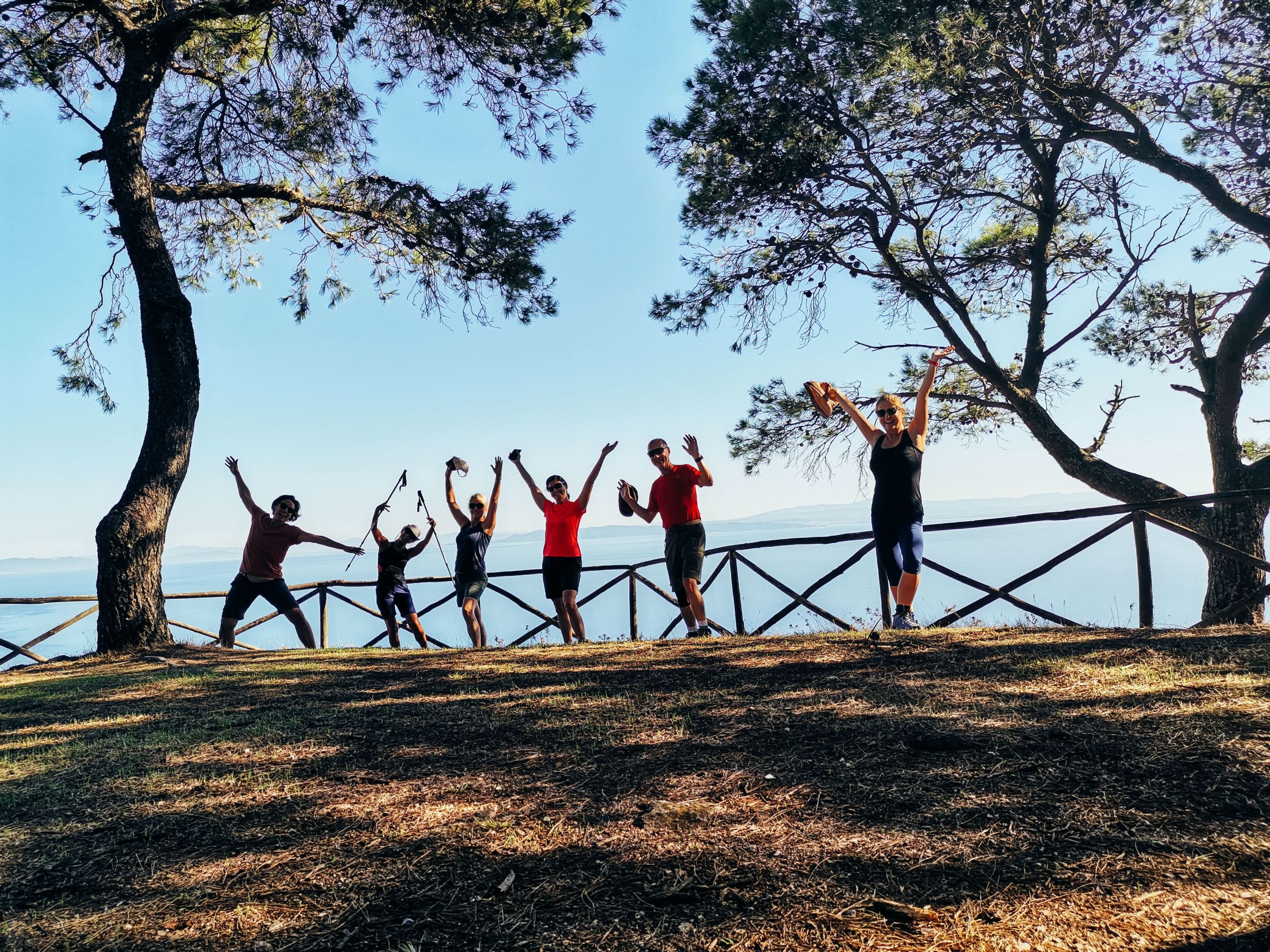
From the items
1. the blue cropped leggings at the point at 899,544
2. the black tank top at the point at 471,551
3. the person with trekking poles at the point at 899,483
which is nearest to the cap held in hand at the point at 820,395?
the person with trekking poles at the point at 899,483

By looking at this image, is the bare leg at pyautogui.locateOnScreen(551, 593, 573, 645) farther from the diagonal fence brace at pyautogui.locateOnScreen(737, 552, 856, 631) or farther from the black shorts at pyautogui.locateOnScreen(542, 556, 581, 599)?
the diagonal fence brace at pyautogui.locateOnScreen(737, 552, 856, 631)

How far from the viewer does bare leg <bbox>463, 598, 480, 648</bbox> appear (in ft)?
25.4

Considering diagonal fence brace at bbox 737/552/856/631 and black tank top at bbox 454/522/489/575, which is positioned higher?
black tank top at bbox 454/522/489/575

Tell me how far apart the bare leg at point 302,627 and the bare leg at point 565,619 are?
8.51 ft

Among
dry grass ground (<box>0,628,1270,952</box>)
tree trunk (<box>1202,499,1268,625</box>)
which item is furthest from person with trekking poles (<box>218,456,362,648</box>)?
tree trunk (<box>1202,499,1268,625</box>)

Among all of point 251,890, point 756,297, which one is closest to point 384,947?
point 251,890

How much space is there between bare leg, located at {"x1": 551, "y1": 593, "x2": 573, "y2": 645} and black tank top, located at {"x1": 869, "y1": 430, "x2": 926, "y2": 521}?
3203mm

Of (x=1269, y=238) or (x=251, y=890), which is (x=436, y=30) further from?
(x=1269, y=238)

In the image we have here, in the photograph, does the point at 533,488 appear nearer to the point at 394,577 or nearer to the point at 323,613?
the point at 394,577

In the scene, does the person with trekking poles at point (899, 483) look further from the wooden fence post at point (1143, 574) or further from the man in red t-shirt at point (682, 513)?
the wooden fence post at point (1143, 574)

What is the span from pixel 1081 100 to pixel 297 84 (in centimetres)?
936

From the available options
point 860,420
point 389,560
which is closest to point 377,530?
point 389,560

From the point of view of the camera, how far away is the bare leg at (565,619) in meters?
7.67

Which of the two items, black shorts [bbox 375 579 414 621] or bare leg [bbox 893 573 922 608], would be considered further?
black shorts [bbox 375 579 414 621]
